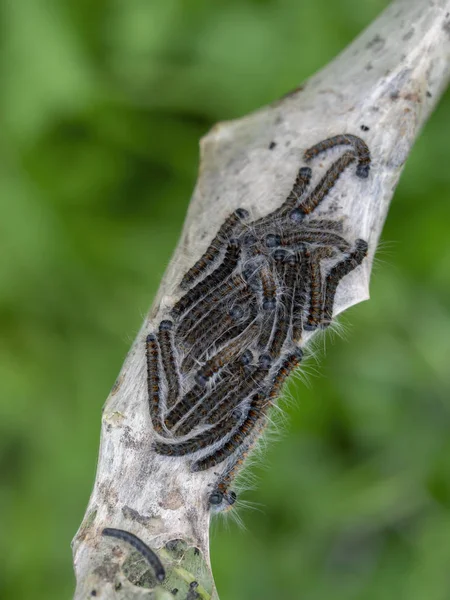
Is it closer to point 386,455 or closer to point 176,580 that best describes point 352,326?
point 386,455

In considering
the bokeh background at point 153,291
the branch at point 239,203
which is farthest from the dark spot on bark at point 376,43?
the bokeh background at point 153,291

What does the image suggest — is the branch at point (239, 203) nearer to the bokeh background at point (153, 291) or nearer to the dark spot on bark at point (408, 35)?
the dark spot on bark at point (408, 35)

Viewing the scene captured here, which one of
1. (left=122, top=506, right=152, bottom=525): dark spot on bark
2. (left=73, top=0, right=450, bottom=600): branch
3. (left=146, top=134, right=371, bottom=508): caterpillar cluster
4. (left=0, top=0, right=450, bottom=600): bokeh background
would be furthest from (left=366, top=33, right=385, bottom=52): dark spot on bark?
(left=122, top=506, right=152, bottom=525): dark spot on bark

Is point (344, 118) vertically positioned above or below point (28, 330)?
above

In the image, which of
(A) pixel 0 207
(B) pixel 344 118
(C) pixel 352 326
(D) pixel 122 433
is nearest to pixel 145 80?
(A) pixel 0 207

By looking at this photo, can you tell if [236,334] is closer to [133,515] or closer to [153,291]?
[133,515]

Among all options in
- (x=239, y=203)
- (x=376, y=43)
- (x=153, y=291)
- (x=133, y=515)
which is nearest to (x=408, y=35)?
(x=376, y=43)

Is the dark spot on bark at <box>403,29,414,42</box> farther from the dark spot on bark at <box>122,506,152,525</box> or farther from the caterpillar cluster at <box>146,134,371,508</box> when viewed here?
the dark spot on bark at <box>122,506,152,525</box>
